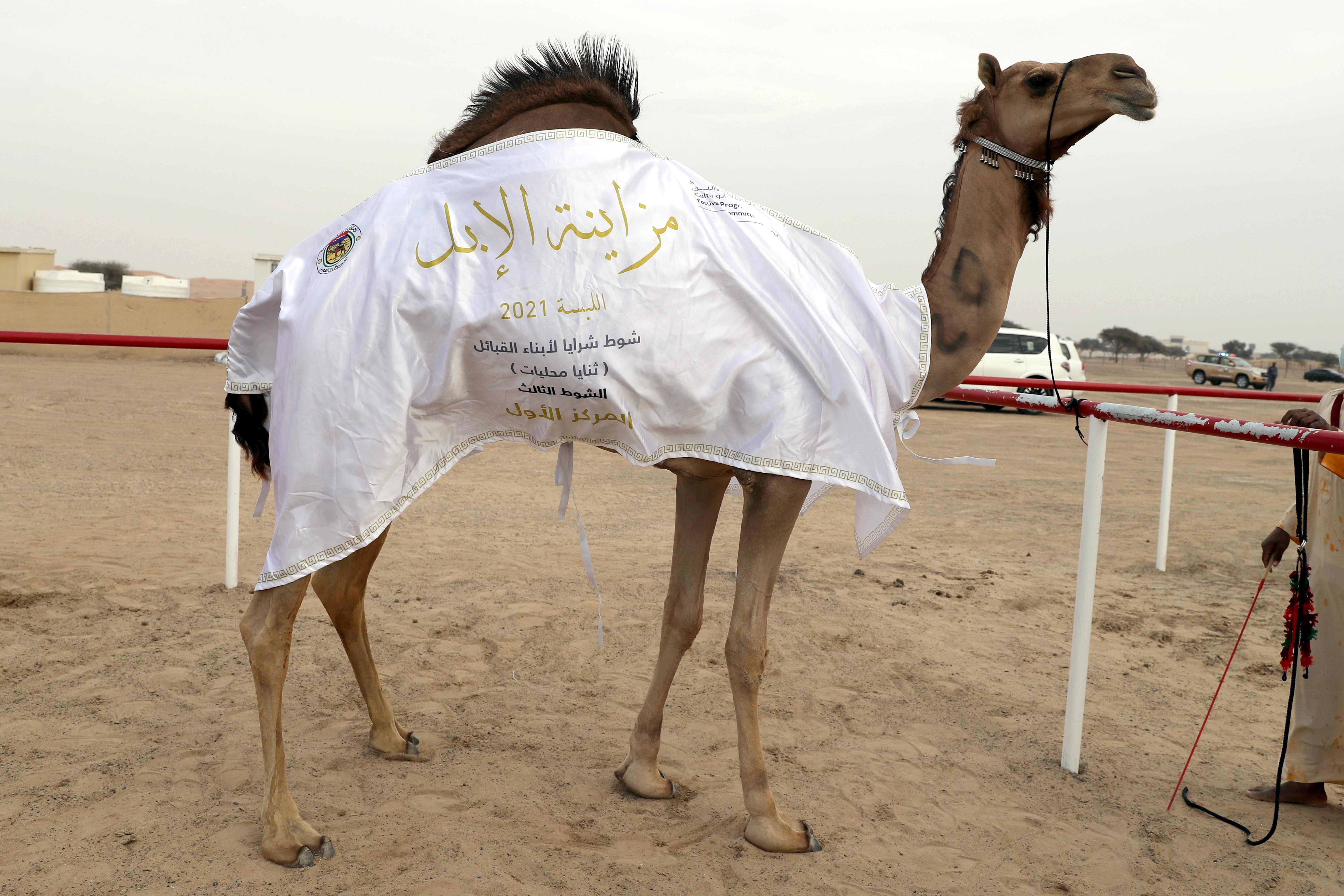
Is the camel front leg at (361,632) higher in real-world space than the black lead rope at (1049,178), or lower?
lower

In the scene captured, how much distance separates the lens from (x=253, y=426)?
2.99 m

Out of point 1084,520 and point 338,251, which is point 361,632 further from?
point 1084,520

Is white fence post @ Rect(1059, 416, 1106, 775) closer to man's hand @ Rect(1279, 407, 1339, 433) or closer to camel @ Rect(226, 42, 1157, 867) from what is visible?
man's hand @ Rect(1279, 407, 1339, 433)

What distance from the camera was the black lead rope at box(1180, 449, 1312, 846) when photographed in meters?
2.88

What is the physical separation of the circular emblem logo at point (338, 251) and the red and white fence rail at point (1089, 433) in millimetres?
1095

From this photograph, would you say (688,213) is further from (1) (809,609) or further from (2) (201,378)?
(2) (201,378)

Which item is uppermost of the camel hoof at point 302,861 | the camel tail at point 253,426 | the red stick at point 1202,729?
the camel tail at point 253,426

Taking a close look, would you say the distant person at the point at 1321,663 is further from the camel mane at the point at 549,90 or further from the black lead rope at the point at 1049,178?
the camel mane at the point at 549,90

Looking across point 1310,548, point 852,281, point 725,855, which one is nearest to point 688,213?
point 852,281

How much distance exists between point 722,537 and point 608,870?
4.42 m

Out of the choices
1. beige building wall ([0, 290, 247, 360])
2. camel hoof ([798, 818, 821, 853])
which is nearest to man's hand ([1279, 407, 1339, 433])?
camel hoof ([798, 818, 821, 853])

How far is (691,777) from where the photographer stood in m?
3.19

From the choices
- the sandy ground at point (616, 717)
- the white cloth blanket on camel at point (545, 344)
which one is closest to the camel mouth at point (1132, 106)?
the white cloth blanket on camel at point (545, 344)

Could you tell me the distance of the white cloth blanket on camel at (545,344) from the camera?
2.47m
